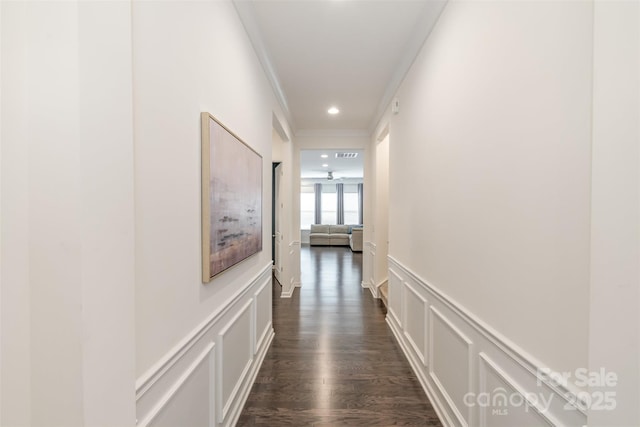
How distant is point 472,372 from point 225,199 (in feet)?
5.13

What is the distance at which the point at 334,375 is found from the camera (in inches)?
87.6

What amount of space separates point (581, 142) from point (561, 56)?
0.96ft

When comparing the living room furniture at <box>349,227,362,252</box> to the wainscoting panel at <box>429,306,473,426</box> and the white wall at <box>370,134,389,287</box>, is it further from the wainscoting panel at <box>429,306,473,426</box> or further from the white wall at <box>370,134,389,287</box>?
the wainscoting panel at <box>429,306,473,426</box>

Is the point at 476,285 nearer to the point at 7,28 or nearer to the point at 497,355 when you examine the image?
the point at 497,355

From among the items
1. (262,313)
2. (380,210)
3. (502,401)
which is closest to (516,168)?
(502,401)

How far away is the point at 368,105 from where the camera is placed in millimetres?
3615

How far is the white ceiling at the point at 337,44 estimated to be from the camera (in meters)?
1.85

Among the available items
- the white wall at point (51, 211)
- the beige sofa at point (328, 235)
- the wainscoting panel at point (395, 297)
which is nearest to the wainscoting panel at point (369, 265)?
the wainscoting panel at point (395, 297)

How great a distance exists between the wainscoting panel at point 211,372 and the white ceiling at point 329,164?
4.73 m

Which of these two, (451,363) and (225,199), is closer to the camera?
(225,199)

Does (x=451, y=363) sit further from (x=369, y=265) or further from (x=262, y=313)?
(x=369, y=265)

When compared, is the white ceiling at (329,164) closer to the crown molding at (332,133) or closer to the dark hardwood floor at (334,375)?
the crown molding at (332,133)

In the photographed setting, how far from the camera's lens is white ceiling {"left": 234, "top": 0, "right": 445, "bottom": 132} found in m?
1.85

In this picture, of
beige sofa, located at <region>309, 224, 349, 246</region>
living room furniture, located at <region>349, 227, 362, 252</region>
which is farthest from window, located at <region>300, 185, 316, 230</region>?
living room furniture, located at <region>349, 227, 362, 252</region>
